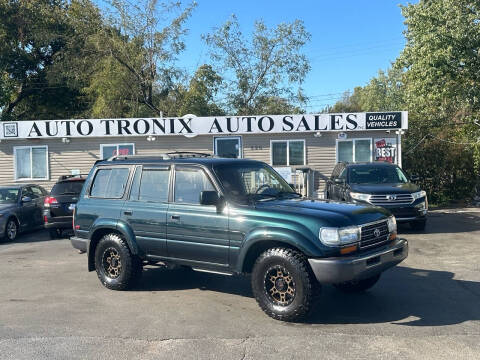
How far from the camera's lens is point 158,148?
52.1ft

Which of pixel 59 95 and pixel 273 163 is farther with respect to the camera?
pixel 59 95

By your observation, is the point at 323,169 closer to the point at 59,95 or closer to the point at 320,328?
the point at 320,328

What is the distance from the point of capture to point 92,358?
169 inches

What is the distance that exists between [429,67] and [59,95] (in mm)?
23633

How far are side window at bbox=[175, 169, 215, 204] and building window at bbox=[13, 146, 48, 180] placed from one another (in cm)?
1162

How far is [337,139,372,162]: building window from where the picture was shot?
615 inches

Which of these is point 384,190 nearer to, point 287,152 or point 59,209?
point 287,152

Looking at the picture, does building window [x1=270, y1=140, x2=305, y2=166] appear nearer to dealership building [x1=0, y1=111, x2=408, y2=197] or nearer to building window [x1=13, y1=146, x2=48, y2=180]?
dealership building [x1=0, y1=111, x2=408, y2=197]

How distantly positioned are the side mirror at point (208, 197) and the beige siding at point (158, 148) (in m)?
10.3

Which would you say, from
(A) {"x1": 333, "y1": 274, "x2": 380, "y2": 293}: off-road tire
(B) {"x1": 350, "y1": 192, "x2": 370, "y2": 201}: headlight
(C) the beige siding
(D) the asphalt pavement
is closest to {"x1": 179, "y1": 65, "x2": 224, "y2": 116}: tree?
(C) the beige siding

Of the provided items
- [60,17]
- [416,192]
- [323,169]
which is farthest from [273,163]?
[60,17]

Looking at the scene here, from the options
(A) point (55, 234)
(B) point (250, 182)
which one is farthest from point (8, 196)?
(B) point (250, 182)

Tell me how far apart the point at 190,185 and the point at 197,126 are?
382 inches

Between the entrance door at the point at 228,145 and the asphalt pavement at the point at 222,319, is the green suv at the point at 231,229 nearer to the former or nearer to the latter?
the asphalt pavement at the point at 222,319
